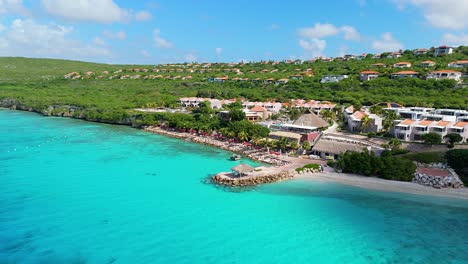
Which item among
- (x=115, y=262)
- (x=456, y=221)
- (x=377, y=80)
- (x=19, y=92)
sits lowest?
(x=115, y=262)

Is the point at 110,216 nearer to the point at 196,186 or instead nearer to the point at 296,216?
the point at 196,186

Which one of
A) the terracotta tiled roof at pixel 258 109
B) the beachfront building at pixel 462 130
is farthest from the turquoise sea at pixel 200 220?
the terracotta tiled roof at pixel 258 109

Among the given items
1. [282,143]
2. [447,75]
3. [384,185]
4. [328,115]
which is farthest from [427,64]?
[384,185]

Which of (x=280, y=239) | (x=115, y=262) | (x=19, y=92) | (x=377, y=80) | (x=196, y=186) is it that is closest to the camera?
(x=115, y=262)

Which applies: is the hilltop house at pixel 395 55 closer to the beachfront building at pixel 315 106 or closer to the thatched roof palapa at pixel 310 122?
the beachfront building at pixel 315 106

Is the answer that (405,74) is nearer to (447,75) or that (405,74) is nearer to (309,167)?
(447,75)

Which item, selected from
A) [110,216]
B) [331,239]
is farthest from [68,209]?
[331,239]
